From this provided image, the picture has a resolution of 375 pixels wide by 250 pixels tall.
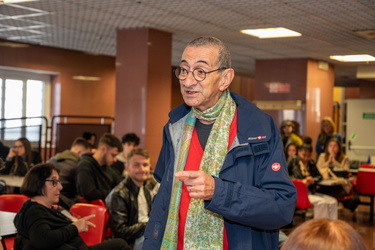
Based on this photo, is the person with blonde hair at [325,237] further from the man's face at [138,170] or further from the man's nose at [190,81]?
the man's face at [138,170]

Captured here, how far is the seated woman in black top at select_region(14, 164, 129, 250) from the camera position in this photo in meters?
3.91

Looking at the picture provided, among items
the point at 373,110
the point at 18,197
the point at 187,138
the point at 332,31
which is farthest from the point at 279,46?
the point at 187,138

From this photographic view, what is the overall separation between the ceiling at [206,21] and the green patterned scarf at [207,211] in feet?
16.2

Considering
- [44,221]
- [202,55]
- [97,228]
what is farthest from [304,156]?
[202,55]

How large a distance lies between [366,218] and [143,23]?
17.1ft

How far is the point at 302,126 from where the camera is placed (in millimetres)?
13484

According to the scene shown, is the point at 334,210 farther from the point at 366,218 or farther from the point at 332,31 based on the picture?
the point at 332,31

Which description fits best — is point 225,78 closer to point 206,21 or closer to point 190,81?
point 190,81

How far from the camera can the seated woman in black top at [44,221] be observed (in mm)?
3906

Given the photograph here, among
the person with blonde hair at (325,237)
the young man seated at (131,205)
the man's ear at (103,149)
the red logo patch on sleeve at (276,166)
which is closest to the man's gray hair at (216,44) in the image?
the red logo patch on sleeve at (276,166)

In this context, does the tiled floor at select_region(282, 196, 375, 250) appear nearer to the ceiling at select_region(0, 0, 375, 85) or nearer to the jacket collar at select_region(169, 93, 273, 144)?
the ceiling at select_region(0, 0, 375, 85)

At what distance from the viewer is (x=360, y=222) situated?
31.2 ft

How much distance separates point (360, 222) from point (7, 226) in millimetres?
6978

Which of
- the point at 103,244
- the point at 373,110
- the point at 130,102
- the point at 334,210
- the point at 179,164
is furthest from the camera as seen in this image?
the point at 373,110
